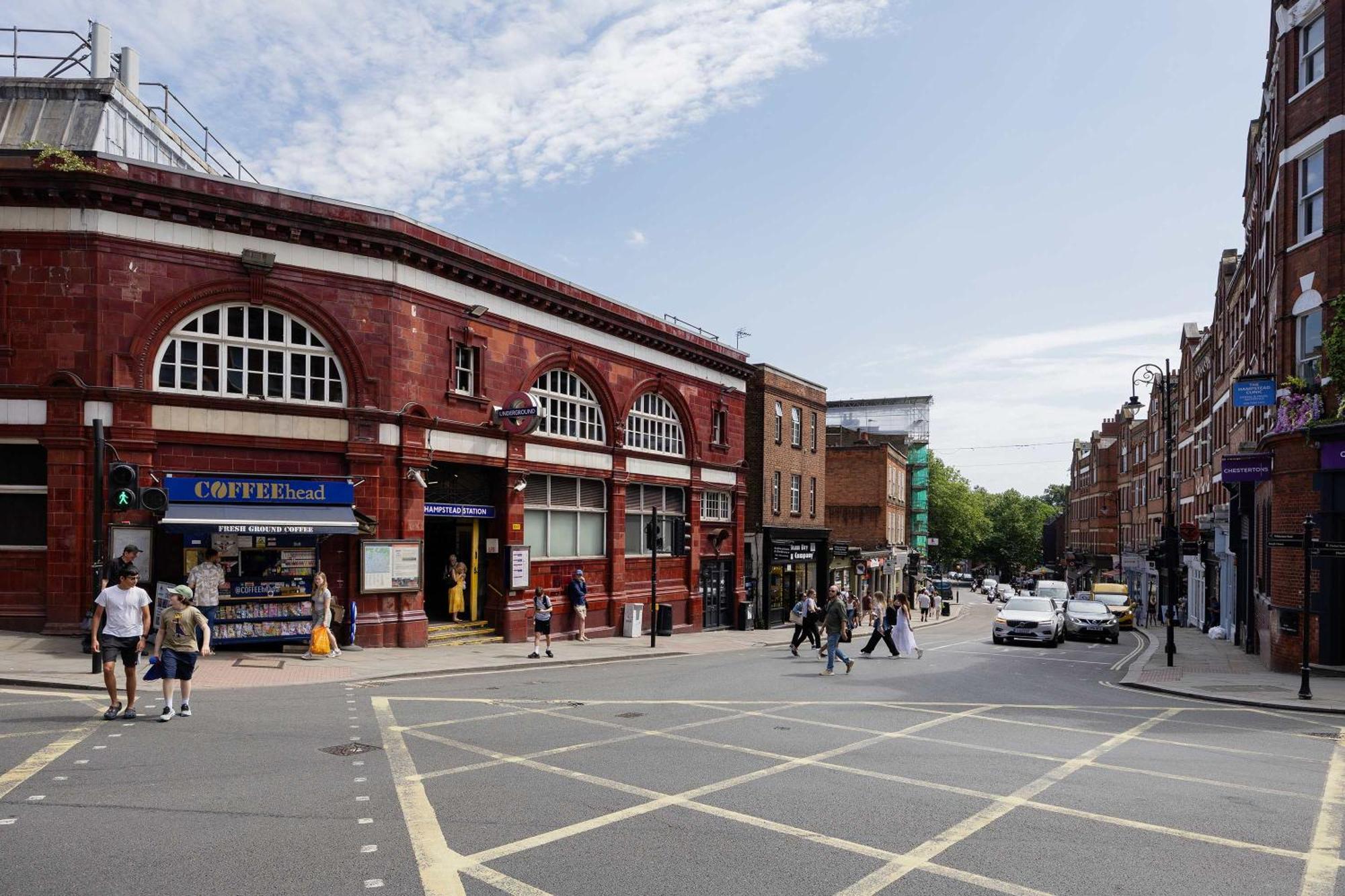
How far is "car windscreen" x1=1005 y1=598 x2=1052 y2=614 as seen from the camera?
104 feet

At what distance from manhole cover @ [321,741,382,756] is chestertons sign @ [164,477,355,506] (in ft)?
33.2

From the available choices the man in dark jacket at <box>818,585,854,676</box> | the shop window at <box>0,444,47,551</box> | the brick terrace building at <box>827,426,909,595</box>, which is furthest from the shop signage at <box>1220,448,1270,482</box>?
the brick terrace building at <box>827,426,909,595</box>

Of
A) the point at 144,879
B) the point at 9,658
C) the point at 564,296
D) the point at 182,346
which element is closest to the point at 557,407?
the point at 564,296

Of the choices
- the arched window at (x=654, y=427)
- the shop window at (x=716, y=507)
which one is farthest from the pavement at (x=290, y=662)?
the shop window at (x=716, y=507)

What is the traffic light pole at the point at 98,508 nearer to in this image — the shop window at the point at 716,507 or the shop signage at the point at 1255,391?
the shop window at the point at 716,507

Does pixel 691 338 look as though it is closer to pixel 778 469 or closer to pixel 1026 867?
pixel 778 469

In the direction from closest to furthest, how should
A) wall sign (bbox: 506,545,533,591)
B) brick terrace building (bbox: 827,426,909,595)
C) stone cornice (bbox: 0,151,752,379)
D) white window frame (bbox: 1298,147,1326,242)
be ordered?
stone cornice (bbox: 0,151,752,379) < white window frame (bbox: 1298,147,1326,242) < wall sign (bbox: 506,545,533,591) < brick terrace building (bbox: 827,426,909,595)

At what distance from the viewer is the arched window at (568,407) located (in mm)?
27516

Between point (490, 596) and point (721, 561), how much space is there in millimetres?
13273

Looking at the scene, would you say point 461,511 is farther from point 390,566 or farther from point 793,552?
point 793,552

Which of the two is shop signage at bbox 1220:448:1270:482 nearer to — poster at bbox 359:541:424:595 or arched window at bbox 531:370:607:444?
arched window at bbox 531:370:607:444

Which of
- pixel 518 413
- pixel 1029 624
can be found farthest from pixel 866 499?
pixel 518 413

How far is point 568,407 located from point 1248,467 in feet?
56.6

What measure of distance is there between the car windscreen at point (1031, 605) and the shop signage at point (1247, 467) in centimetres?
909
